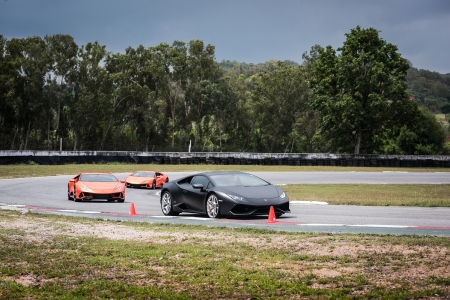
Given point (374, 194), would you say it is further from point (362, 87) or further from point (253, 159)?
point (362, 87)

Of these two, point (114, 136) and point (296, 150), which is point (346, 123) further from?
point (114, 136)

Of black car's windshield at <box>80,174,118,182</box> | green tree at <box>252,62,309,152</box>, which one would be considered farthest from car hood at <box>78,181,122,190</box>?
green tree at <box>252,62,309,152</box>

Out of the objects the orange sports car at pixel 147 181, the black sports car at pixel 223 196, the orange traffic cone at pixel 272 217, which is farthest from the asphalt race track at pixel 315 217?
the orange sports car at pixel 147 181

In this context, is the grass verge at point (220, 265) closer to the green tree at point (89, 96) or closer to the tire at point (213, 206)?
the tire at point (213, 206)

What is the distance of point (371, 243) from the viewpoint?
1023cm

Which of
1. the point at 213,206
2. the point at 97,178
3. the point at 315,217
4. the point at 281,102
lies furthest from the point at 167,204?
the point at 281,102

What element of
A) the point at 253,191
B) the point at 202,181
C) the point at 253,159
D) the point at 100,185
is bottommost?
the point at 100,185

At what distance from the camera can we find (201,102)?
90312 millimetres

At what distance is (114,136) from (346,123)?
38.4m

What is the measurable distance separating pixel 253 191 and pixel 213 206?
3.58 feet

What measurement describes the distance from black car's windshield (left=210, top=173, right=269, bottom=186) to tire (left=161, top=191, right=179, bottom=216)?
62.7 inches

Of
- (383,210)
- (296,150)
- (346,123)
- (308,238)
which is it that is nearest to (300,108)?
(296,150)

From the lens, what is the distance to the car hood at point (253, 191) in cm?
1612

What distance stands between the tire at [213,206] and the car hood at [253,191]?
1.01 feet
